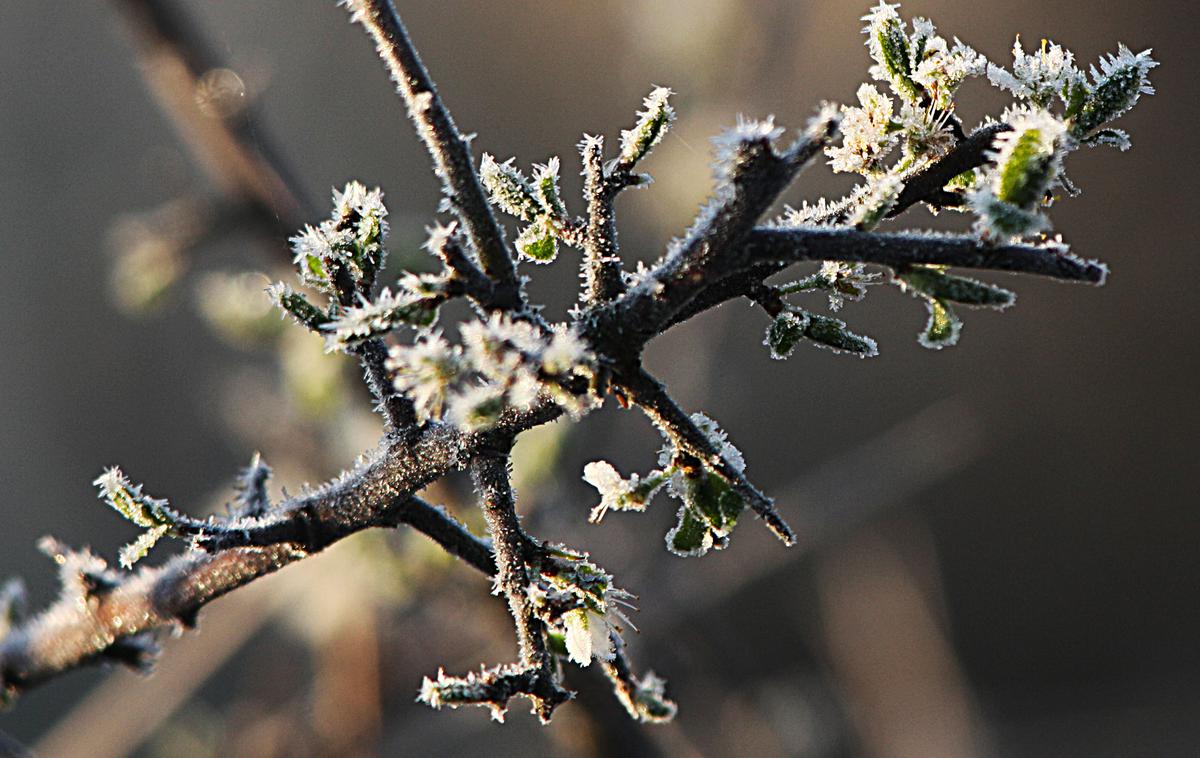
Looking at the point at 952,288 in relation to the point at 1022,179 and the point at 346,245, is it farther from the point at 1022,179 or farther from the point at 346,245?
the point at 346,245

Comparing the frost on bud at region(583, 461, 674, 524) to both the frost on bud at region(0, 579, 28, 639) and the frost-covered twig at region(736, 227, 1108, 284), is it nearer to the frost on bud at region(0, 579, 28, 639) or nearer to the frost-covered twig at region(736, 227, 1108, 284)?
the frost-covered twig at region(736, 227, 1108, 284)

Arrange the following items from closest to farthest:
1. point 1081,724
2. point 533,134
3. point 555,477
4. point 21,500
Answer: point 555,477 < point 533,134 < point 1081,724 < point 21,500

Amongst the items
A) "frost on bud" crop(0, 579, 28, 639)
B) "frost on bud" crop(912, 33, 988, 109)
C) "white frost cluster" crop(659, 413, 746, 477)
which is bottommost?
"white frost cluster" crop(659, 413, 746, 477)

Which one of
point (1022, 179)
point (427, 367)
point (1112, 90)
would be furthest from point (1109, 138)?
point (427, 367)

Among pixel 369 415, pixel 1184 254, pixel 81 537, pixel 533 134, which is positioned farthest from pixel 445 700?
pixel 1184 254

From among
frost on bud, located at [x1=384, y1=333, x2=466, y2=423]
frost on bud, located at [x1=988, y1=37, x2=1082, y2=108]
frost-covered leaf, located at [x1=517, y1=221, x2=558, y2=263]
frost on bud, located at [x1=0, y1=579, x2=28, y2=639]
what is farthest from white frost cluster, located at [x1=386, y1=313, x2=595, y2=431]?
frost on bud, located at [x1=0, y1=579, x2=28, y2=639]

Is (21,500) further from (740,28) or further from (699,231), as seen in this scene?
(699,231)
